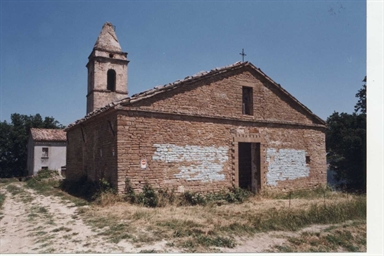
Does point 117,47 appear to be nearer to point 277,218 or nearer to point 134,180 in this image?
point 134,180

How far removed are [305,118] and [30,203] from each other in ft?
41.3

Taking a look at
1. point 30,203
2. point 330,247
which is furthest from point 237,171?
point 30,203

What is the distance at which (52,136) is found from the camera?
29.8 m

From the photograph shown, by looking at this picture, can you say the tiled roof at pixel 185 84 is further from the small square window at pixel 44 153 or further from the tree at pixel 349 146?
the small square window at pixel 44 153

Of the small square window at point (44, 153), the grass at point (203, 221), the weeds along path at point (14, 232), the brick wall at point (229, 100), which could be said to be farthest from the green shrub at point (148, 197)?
the small square window at point (44, 153)

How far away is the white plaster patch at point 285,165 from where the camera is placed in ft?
43.2

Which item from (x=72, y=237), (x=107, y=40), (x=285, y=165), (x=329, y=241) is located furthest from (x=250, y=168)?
(x=107, y=40)

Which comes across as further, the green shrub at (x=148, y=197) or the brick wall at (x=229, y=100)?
the brick wall at (x=229, y=100)

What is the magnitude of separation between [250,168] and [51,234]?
28.5 feet

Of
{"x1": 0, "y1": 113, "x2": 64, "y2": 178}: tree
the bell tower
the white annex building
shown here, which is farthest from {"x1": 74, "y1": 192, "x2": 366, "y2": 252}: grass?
{"x1": 0, "y1": 113, "x2": 64, "y2": 178}: tree

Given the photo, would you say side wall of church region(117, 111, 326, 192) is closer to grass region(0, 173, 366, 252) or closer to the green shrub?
the green shrub

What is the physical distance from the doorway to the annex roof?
12288 mm

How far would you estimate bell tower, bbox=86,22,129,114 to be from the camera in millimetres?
19453

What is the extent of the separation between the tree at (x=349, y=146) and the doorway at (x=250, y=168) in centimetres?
988
